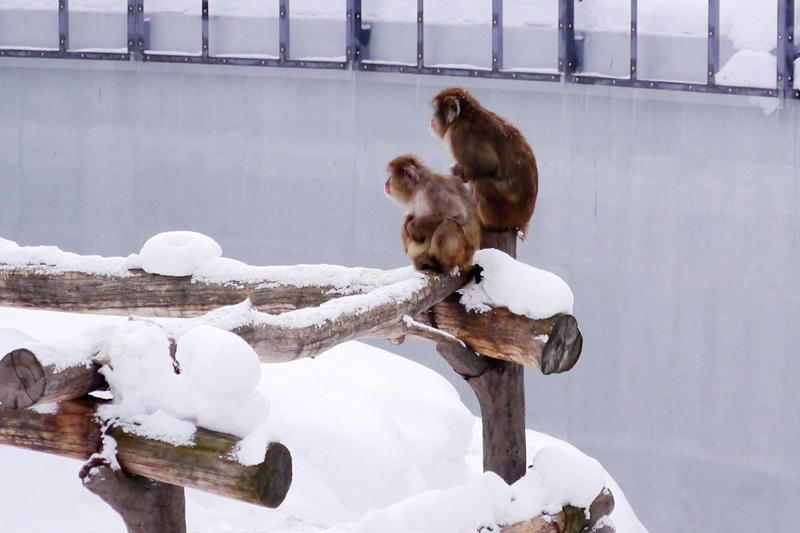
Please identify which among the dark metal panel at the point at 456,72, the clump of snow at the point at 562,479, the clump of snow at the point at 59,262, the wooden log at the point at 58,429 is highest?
the dark metal panel at the point at 456,72

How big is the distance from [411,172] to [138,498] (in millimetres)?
1834

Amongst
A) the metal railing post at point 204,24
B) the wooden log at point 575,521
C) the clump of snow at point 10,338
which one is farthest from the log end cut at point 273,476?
the metal railing post at point 204,24

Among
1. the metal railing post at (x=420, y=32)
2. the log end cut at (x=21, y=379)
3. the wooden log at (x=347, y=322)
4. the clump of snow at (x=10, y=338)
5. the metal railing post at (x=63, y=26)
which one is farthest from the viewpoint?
the metal railing post at (x=63, y=26)

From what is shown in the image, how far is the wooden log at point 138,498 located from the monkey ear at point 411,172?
1695 millimetres

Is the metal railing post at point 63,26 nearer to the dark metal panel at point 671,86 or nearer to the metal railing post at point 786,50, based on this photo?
the dark metal panel at point 671,86

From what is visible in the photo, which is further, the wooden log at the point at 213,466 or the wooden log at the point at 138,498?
the wooden log at the point at 138,498

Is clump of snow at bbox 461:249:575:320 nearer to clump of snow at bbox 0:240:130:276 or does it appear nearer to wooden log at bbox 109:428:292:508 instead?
clump of snow at bbox 0:240:130:276

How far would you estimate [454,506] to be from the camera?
346cm

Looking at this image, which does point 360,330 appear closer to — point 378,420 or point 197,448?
point 197,448

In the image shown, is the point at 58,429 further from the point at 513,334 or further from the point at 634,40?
the point at 634,40

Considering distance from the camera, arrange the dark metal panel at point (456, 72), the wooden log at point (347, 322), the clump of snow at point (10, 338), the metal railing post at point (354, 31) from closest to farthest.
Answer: the wooden log at point (347, 322)
the clump of snow at point (10, 338)
the dark metal panel at point (456, 72)
the metal railing post at point (354, 31)

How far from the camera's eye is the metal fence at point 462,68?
24.5 ft

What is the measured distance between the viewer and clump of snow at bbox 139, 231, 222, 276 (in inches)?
159

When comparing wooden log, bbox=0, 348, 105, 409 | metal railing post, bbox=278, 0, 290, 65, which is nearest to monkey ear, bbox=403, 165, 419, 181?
wooden log, bbox=0, 348, 105, 409
